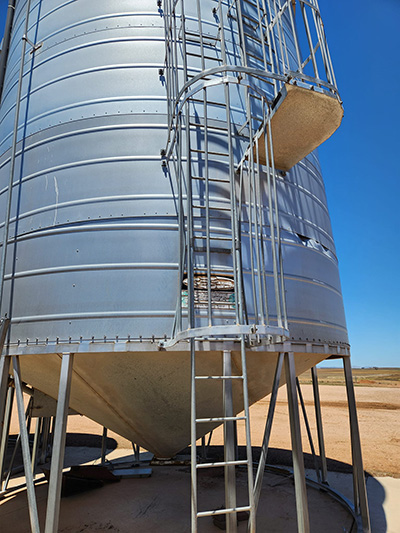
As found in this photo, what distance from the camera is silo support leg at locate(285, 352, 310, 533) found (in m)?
4.93

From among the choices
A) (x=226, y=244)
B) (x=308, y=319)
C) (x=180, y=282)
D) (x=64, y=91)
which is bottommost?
(x=308, y=319)

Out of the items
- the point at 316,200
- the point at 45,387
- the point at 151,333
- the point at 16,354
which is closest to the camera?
the point at 151,333

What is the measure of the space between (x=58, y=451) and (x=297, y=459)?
3.11 metres

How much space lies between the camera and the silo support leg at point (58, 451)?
175 inches

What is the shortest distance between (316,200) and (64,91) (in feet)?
16.4

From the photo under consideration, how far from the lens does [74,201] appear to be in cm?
578

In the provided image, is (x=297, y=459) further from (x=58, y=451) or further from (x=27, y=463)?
(x=27, y=463)

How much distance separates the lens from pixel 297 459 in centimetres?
513

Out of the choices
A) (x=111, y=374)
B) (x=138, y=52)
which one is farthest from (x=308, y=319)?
(x=138, y=52)

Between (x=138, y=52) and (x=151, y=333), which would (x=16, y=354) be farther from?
(x=138, y=52)

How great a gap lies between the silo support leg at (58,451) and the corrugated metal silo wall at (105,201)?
0.45m

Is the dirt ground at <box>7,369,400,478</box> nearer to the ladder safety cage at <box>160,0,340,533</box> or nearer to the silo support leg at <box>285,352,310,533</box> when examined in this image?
the silo support leg at <box>285,352,310,533</box>

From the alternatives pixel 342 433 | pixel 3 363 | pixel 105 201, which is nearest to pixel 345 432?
pixel 342 433

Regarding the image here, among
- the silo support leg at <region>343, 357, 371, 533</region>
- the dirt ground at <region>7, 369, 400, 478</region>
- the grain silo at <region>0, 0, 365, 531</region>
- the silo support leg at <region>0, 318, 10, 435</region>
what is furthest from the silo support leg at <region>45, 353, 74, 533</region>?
the dirt ground at <region>7, 369, 400, 478</region>
